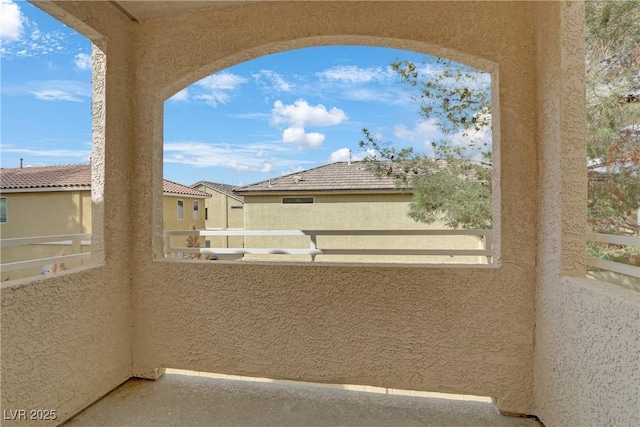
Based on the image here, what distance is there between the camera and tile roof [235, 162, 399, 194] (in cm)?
915

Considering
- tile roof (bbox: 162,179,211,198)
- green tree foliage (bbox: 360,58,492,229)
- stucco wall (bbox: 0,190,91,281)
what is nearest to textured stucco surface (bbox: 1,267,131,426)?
green tree foliage (bbox: 360,58,492,229)

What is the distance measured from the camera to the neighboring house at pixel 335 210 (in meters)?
8.29

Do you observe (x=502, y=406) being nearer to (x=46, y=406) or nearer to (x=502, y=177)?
(x=502, y=177)

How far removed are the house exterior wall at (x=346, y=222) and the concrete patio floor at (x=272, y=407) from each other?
4.19 m

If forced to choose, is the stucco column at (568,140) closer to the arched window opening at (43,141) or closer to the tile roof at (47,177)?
the arched window opening at (43,141)

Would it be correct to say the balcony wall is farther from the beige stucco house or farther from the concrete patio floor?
the concrete patio floor

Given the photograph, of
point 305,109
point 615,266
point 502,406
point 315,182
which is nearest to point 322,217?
point 315,182

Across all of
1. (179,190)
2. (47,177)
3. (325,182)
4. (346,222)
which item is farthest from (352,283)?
(179,190)

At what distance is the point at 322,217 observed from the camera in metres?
9.86

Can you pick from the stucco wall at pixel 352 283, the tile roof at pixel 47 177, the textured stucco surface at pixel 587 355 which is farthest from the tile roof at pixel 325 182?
the textured stucco surface at pixel 587 355

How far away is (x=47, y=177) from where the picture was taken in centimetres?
956

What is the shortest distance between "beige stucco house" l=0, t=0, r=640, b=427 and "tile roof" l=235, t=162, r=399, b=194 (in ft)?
17.7

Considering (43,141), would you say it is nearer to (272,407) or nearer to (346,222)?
(272,407)

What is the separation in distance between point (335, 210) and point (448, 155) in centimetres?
450
